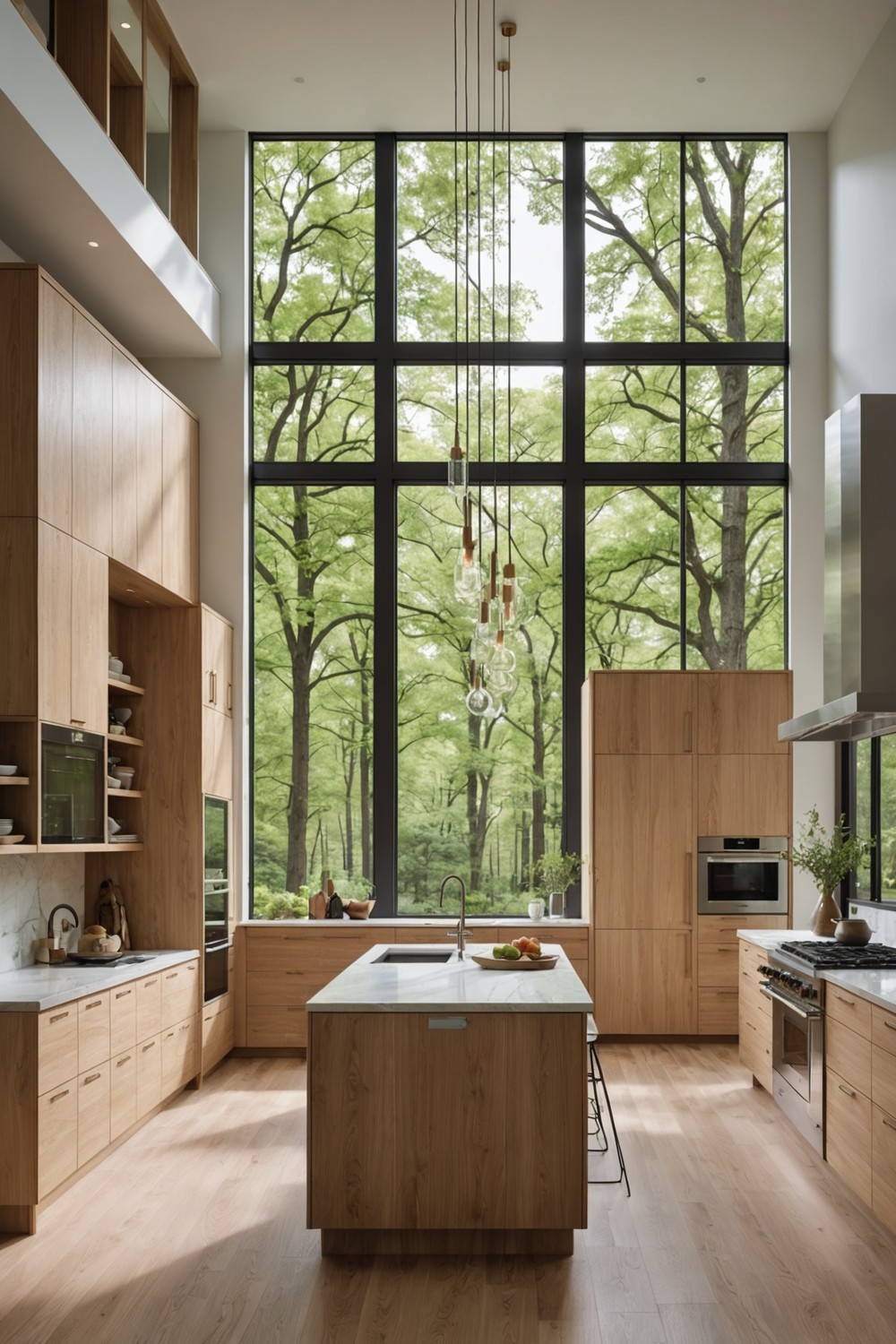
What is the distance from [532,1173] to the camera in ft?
13.3

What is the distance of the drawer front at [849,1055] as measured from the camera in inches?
177

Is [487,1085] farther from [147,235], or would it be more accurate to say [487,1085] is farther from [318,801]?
[318,801]

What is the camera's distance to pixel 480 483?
836 cm

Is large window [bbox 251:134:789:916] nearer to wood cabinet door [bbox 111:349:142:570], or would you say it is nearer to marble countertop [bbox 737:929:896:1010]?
wood cabinet door [bbox 111:349:142:570]

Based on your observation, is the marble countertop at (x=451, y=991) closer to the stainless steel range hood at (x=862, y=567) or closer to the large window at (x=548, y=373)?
the stainless steel range hood at (x=862, y=567)

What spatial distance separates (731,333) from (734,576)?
1.64m

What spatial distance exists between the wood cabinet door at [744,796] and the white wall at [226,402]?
9.27 feet

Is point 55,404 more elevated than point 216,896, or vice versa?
point 55,404

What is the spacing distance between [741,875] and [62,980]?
414 centimetres

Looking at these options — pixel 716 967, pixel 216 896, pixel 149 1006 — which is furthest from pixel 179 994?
pixel 716 967

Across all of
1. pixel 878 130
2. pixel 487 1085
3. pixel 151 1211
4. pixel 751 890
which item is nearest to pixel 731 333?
pixel 878 130

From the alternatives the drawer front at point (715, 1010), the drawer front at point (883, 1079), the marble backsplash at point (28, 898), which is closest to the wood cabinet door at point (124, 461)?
the marble backsplash at point (28, 898)

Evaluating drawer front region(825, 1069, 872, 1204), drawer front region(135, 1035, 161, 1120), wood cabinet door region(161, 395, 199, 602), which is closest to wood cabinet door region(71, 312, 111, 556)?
wood cabinet door region(161, 395, 199, 602)

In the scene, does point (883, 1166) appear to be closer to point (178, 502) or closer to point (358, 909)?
point (358, 909)
